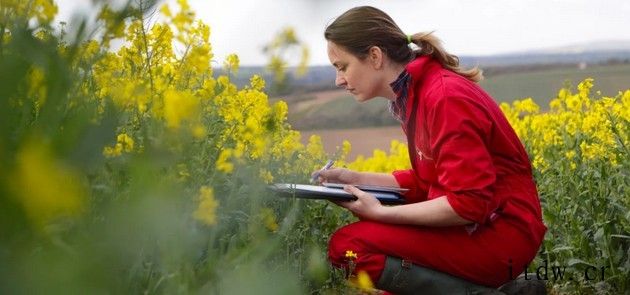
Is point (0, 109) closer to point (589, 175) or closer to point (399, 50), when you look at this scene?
point (399, 50)

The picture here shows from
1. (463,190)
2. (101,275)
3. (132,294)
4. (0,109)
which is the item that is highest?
(0,109)

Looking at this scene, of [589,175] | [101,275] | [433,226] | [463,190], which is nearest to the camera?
[101,275]

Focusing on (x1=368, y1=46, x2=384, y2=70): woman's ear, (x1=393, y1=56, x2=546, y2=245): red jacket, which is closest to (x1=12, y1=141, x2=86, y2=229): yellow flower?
(x1=393, y1=56, x2=546, y2=245): red jacket

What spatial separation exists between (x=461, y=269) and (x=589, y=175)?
1.09 meters

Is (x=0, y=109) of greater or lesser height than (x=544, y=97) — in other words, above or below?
above

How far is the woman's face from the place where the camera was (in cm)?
307

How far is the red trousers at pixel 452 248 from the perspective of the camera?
297 cm

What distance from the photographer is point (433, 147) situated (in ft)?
9.29

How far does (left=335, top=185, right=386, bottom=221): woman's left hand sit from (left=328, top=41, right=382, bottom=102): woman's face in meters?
0.31

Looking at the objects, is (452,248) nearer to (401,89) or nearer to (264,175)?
(401,89)

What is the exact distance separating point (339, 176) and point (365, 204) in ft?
1.40

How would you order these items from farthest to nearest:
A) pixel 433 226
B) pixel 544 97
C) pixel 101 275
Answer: pixel 544 97, pixel 433 226, pixel 101 275

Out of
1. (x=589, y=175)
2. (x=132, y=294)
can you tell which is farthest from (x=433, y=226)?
(x=132, y=294)

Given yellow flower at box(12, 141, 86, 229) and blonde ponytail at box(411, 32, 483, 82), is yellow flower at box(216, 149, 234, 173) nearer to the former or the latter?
yellow flower at box(12, 141, 86, 229)
